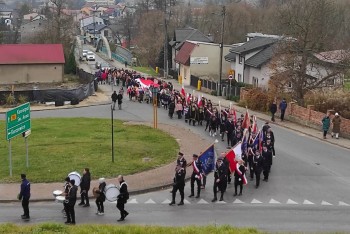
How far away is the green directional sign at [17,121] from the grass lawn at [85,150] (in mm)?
1601

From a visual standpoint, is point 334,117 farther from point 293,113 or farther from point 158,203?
point 158,203

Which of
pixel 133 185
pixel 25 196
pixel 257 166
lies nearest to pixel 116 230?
pixel 25 196

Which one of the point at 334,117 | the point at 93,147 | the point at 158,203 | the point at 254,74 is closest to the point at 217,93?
the point at 254,74

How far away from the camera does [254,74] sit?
51.8 metres

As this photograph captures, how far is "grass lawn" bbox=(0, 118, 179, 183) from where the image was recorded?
21.8 meters

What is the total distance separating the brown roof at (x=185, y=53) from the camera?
191 feet

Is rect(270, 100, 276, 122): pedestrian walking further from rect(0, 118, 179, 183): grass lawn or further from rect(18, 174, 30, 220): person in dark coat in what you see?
rect(18, 174, 30, 220): person in dark coat

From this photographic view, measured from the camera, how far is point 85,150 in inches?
993

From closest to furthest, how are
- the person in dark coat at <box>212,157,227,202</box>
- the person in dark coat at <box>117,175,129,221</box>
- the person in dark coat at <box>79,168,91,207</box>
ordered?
the person in dark coat at <box>117,175,129,221</box>
the person in dark coat at <box>79,168,91,207</box>
the person in dark coat at <box>212,157,227,202</box>

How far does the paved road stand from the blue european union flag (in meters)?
0.73

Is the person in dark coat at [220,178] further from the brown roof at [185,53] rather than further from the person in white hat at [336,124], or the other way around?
the brown roof at [185,53]

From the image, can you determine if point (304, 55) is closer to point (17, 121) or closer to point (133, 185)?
point (133, 185)

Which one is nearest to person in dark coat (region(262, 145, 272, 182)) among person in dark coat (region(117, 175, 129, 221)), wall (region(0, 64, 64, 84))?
person in dark coat (region(117, 175, 129, 221))

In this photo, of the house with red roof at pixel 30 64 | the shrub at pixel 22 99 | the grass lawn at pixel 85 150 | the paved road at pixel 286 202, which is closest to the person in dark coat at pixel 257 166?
the paved road at pixel 286 202
